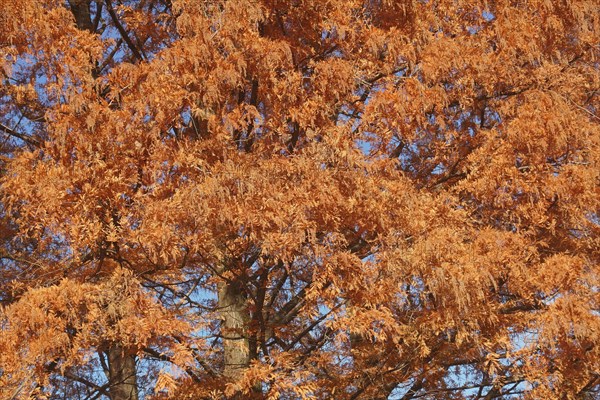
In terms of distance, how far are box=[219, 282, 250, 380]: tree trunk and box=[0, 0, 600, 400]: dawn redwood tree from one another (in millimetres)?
30

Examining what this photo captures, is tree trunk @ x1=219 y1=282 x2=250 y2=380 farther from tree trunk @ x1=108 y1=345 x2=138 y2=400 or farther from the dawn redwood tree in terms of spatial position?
tree trunk @ x1=108 y1=345 x2=138 y2=400

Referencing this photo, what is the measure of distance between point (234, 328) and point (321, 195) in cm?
204

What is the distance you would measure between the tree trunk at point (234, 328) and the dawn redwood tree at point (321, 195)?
1.2 inches

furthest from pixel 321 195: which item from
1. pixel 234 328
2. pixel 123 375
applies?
pixel 123 375

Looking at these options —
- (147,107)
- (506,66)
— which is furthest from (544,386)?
(147,107)

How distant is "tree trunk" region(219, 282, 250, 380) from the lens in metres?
6.35

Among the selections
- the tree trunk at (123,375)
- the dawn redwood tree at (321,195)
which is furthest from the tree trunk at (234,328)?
the tree trunk at (123,375)

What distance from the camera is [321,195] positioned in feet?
16.7

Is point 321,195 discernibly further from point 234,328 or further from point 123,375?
point 123,375

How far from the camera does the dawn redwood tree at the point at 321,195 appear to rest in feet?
16.2

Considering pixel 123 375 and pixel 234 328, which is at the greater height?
pixel 123 375

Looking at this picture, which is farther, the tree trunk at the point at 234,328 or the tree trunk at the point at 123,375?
the tree trunk at the point at 123,375

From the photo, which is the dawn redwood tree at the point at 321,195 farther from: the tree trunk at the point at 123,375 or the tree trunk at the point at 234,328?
the tree trunk at the point at 123,375

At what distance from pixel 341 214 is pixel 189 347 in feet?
5.39
